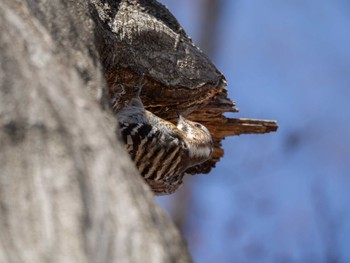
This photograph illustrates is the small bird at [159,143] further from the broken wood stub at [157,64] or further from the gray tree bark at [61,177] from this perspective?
the gray tree bark at [61,177]

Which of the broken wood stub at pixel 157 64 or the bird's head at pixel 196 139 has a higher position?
the broken wood stub at pixel 157 64

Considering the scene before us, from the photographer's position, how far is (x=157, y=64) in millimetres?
3037

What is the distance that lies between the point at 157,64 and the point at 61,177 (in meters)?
1.80

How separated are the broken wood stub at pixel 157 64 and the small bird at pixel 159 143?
0.08 m

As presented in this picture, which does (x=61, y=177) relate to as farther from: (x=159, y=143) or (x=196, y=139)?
(x=196, y=139)

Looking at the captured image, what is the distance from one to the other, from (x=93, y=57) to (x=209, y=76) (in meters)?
1.44

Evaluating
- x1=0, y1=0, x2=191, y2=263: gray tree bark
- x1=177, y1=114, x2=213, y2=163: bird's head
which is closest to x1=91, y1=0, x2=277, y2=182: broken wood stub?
x1=177, y1=114, x2=213, y2=163: bird's head

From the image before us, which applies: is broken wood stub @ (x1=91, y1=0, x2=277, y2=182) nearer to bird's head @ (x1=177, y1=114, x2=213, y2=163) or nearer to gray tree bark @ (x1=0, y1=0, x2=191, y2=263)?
bird's head @ (x1=177, y1=114, x2=213, y2=163)

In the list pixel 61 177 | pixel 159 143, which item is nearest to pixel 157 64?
pixel 159 143

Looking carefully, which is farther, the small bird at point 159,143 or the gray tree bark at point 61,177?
the small bird at point 159,143

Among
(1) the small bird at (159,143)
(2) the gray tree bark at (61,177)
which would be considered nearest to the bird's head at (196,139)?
(1) the small bird at (159,143)

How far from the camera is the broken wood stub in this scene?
2875mm

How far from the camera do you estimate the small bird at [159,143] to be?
2.89 metres

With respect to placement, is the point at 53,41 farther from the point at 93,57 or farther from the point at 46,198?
the point at 46,198
